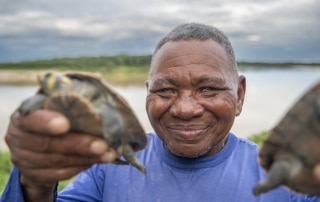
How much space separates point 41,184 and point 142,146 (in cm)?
54

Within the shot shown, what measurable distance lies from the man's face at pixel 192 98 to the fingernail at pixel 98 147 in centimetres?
94

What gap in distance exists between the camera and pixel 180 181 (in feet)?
9.78

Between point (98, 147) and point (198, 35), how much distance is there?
1.41 m

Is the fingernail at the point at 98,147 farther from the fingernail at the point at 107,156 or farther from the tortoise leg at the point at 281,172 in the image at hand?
the tortoise leg at the point at 281,172

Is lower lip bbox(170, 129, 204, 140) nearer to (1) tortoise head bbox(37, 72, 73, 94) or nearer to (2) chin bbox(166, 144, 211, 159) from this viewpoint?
(2) chin bbox(166, 144, 211, 159)

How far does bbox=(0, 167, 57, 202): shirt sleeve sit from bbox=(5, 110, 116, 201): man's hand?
0.26 m

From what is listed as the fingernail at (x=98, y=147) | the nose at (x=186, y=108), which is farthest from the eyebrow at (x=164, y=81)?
the fingernail at (x=98, y=147)

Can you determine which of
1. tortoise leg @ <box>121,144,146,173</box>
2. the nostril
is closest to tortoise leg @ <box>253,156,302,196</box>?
tortoise leg @ <box>121,144,146,173</box>

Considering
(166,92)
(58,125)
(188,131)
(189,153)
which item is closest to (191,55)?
(166,92)

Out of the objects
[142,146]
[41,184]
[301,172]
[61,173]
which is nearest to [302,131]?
[301,172]

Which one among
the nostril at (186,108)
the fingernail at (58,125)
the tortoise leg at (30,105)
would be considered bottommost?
the nostril at (186,108)

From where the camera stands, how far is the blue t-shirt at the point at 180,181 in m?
2.92

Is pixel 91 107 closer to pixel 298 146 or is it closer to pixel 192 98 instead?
pixel 298 146

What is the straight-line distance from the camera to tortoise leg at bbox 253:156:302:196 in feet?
6.41
